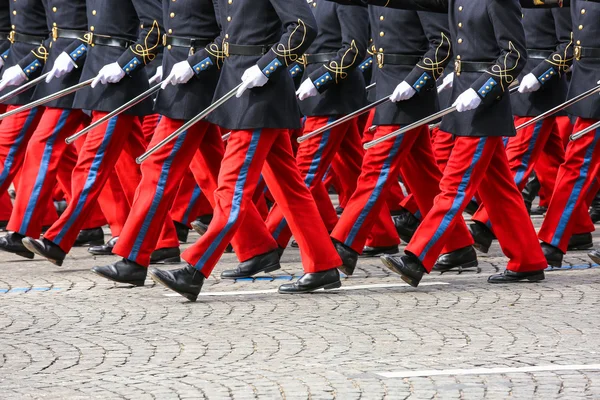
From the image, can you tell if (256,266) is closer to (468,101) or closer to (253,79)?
(253,79)

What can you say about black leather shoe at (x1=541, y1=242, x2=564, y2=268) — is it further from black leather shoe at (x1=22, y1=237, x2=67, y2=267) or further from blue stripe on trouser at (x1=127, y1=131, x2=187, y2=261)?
black leather shoe at (x1=22, y1=237, x2=67, y2=267)

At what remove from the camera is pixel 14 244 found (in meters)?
8.55

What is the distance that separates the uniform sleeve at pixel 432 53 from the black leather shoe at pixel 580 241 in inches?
72.5

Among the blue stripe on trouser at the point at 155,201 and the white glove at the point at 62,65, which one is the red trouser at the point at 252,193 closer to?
the blue stripe on trouser at the point at 155,201

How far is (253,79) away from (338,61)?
1558mm

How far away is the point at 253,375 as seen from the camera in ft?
17.4

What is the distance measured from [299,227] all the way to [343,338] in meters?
1.32

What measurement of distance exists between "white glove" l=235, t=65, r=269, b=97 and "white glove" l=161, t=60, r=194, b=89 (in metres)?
0.57

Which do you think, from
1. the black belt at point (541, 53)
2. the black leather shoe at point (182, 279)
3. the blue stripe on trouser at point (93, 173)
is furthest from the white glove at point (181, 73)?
the black belt at point (541, 53)

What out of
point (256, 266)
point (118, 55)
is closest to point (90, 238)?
point (118, 55)

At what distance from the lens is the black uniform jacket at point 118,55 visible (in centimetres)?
803

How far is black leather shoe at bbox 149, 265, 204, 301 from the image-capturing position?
687 centimetres

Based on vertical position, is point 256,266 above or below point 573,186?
A: below

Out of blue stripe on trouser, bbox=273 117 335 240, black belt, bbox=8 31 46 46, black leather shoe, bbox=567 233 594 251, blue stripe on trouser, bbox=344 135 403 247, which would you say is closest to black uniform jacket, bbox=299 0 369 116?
blue stripe on trouser, bbox=273 117 335 240
